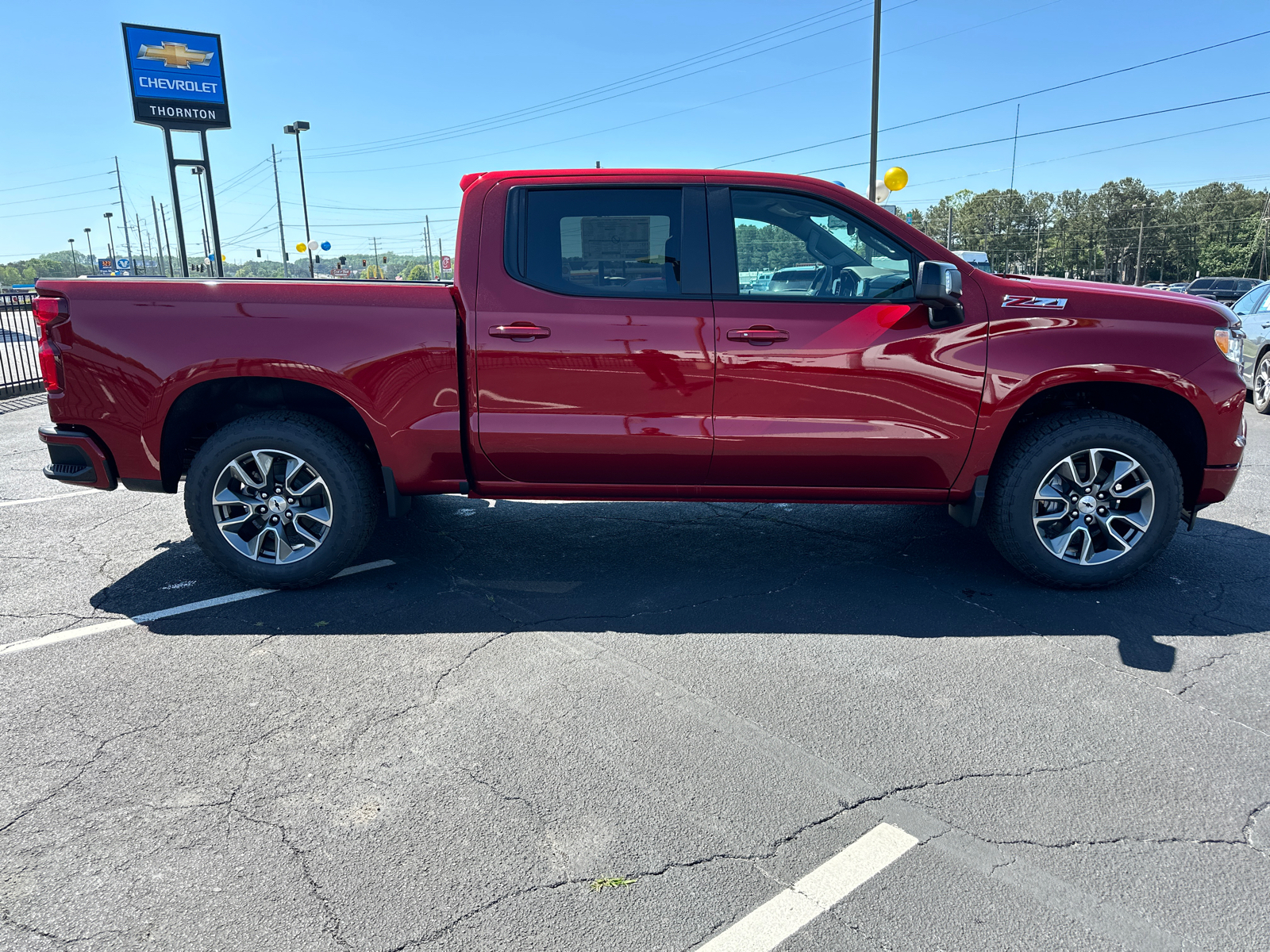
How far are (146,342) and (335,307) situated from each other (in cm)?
94

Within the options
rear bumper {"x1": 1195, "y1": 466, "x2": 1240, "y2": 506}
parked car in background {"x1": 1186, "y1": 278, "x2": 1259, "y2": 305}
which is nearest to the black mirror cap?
rear bumper {"x1": 1195, "y1": 466, "x2": 1240, "y2": 506}

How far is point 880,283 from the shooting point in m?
4.15

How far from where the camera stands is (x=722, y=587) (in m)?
4.41

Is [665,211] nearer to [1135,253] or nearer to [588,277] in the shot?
[588,277]

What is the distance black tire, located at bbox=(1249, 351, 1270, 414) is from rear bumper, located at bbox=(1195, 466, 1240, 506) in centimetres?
720

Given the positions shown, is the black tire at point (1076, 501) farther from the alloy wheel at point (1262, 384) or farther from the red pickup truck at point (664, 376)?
the alloy wheel at point (1262, 384)

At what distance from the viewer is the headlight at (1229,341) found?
412 cm

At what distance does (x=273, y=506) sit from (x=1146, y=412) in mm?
4533

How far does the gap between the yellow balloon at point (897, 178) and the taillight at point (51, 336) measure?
14.8m

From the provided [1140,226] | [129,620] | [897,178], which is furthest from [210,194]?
[1140,226]

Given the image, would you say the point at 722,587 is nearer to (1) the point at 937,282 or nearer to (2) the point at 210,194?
(1) the point at 937,282

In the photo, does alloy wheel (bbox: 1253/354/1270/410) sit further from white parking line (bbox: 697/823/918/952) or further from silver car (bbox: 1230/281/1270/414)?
white parking line (bbox: 697/823/918/952)

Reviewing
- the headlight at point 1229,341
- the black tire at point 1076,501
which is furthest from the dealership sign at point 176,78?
the headlight at point 1229,341

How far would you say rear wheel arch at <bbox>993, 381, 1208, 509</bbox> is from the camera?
4.28 metres
